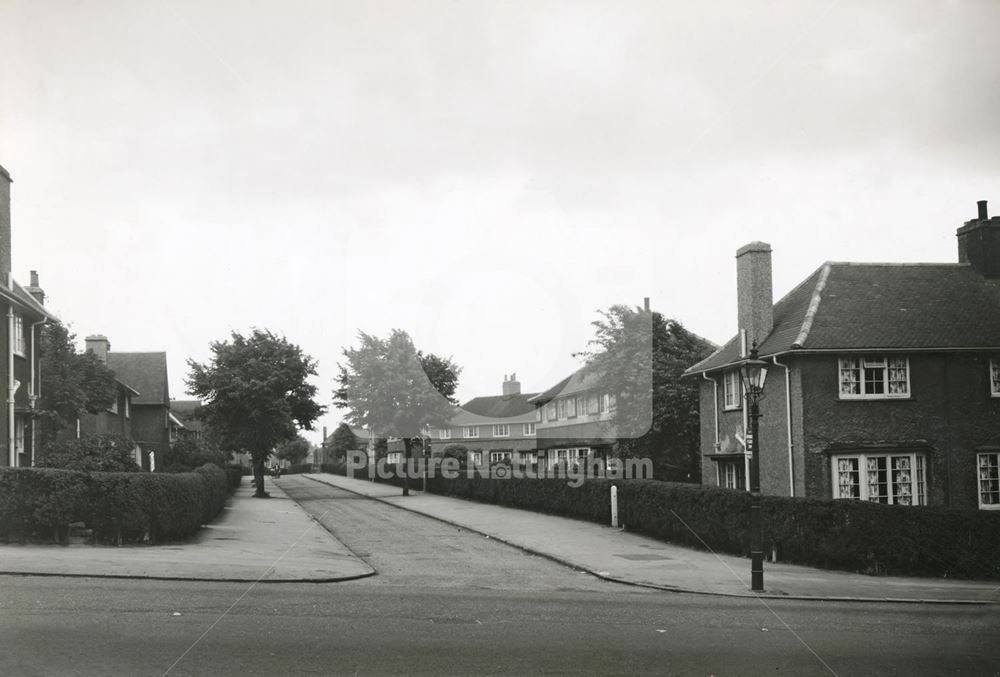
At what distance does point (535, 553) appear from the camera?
72.9ft

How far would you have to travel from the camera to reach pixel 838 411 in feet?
87.6

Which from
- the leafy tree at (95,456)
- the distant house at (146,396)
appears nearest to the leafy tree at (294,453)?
the distant house at (146,396)

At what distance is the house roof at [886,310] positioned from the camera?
89.6 feet

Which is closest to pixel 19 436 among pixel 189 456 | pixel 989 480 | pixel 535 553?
pixel 535 553

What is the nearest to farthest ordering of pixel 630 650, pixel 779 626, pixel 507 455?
pixel 630 650 → pixel 779 626 → pixel 507 455

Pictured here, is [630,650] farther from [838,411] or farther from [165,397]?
[165,397]

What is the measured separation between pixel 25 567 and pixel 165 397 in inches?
1778

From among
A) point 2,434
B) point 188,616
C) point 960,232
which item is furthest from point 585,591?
point 960,232

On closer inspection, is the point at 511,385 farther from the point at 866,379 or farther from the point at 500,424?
the point at 866,379

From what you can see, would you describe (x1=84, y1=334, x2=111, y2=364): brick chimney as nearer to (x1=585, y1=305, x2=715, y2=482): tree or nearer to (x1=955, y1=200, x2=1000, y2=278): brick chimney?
(x1=585, y1=305, x2=715, y2=482): tree

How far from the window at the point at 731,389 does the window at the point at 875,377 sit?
3.93 meters

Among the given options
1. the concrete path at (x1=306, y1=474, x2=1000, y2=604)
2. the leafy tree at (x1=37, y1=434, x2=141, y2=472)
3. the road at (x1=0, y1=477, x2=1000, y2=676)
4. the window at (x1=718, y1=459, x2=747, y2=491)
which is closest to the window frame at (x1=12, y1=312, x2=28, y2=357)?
the leafy tree at (x1=37, y1=434, x2=141, y2=472)

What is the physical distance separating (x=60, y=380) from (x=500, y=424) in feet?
207

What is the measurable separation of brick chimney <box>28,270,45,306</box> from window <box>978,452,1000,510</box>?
1463 inches
